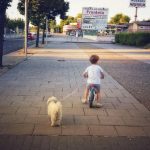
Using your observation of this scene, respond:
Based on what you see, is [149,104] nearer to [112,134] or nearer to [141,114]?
[141,114]

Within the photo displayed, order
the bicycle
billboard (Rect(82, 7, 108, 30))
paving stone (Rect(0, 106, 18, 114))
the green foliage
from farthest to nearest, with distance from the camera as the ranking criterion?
billboard (Rect(82, 7, 108, 30)) < the green foliage < the bicycle < paving stone (Rect(0, 106, 18, 114))

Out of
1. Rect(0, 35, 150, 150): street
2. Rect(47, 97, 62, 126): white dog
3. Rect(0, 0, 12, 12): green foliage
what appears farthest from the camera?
Rect(0, 0, 12, 12): green foliage

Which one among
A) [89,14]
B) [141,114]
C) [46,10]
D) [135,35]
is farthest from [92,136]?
[89,14]

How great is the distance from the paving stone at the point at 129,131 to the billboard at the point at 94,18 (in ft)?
207

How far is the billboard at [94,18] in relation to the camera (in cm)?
6944

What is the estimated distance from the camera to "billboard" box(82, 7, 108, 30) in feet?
228

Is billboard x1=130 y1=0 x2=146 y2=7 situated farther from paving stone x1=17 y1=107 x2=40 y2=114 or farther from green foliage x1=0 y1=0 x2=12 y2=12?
paving stone x1=17 y1=107 x2=40 y2=114

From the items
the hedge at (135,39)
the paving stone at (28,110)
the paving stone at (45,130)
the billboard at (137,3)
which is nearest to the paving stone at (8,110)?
the paving stone at (28,110)

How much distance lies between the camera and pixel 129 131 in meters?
6.29

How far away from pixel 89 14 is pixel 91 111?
63.8 meters

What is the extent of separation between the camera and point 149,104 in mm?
8734

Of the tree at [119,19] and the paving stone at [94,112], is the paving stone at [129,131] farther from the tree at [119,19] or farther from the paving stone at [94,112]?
the tree at [119,19]

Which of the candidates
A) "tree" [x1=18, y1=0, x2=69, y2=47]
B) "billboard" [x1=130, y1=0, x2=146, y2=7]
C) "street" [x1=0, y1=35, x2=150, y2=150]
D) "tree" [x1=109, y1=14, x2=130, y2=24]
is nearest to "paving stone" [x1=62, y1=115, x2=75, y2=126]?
"street" [x1=0, y1=35, x2=150, y2=150]

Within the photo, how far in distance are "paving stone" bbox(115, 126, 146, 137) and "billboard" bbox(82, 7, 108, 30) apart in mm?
63234
